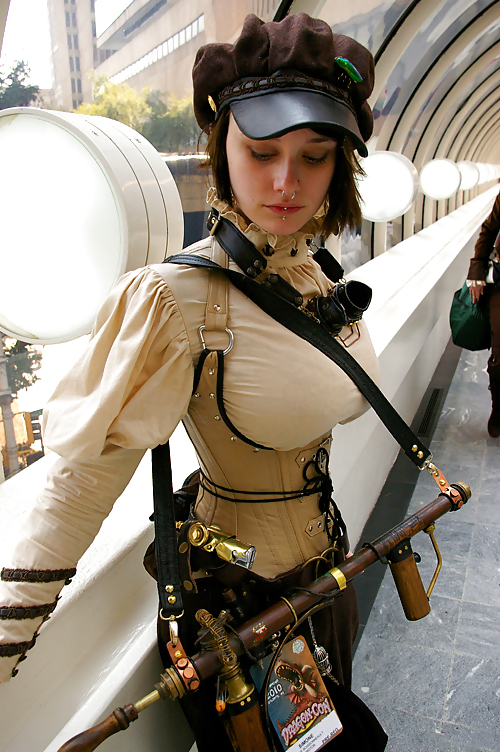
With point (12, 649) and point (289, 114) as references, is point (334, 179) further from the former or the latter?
point (12, 649)

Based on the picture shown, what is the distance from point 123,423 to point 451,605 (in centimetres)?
232

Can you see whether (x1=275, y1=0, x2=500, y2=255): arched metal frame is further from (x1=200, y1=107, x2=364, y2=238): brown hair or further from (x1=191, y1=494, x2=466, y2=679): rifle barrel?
(x1=191, y1=494, x2=466, y2=679): rifle barrel

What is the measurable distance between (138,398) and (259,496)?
0.39 metres

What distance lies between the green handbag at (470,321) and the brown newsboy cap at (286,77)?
11.2 feet

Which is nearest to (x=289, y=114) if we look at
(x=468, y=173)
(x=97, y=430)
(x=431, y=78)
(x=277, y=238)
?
(x=277, y=238)

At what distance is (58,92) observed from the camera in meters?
1.77

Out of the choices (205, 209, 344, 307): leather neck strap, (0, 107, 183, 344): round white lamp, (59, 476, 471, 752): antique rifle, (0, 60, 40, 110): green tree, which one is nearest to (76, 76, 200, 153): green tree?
(0, 60, 40, 110): green tree

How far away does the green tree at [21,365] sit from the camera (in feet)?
5.55

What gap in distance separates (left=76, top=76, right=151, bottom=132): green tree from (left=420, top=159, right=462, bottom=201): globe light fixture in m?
4.88

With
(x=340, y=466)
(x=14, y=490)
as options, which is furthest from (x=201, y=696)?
(x=340, y=466)

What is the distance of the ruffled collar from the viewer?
1091mm

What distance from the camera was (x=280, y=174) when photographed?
992 millimetres

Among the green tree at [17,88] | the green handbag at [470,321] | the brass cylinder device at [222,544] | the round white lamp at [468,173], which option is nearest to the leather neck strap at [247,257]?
the brass cylinder device at [222,544]

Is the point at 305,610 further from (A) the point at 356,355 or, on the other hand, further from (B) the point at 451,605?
(B) the point at 451,605
